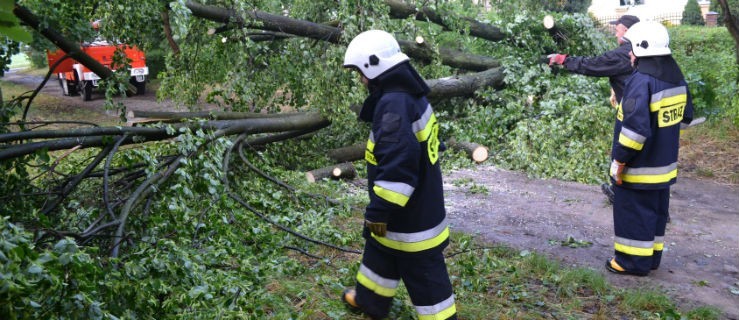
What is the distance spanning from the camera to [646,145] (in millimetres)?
4598

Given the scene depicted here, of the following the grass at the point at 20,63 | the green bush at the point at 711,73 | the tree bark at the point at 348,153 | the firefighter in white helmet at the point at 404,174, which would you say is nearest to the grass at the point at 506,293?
the firefighter in white helmet at the point at 404,174

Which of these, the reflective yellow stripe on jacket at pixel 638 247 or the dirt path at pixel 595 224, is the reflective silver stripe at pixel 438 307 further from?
the reflective yellow stripe on jacket at pixel 638 247

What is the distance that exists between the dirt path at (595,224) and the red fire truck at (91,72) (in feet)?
29.3

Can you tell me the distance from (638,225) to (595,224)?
4.11 feet

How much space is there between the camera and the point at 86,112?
1316 centimetres

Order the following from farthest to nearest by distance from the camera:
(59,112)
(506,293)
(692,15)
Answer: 1. (692,15)
2. (59,112)
3. (506,293)

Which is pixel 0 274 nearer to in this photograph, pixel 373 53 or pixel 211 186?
pixel 373 53

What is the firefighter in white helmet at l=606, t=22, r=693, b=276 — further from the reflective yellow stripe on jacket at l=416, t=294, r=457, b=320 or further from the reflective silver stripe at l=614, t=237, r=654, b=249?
the reflective yellow stripe on jacket at l=416, t=294, r=457, b=320

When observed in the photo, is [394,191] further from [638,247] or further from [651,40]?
[651,40]

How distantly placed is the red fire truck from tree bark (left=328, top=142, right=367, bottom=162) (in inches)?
287

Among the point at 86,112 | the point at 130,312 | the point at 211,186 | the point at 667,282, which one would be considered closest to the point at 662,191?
the point at 667,282

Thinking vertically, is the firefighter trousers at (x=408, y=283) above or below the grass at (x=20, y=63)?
above

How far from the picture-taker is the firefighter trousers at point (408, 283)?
3.34 metres

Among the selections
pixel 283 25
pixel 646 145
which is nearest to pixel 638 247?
pixel 646 145
